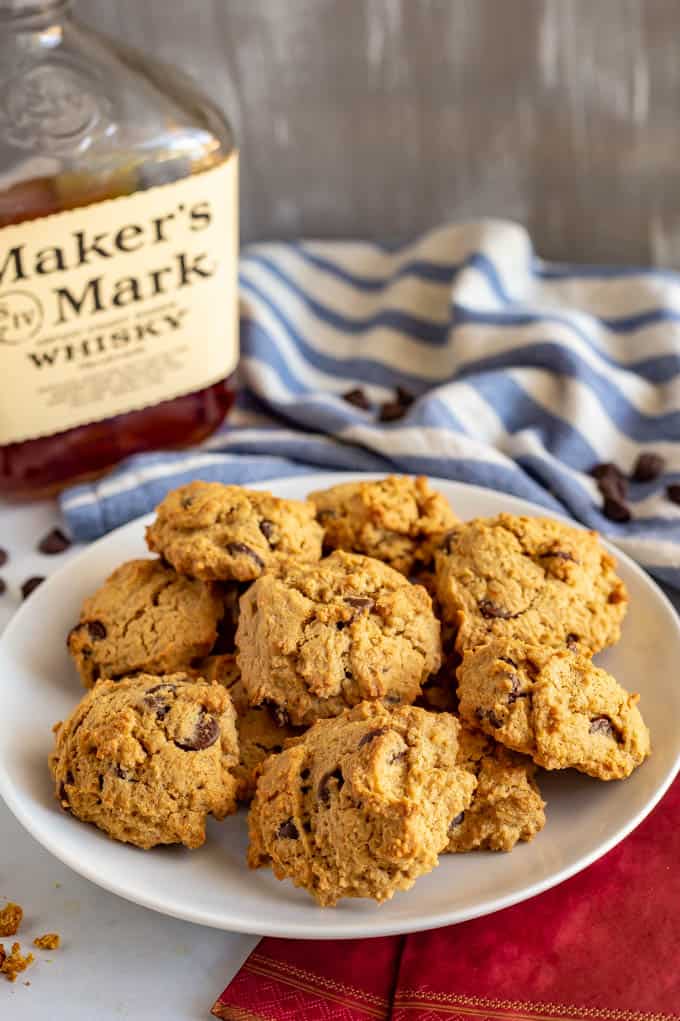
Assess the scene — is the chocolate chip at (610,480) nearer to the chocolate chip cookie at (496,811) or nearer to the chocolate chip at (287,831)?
the chocolate chip cookie at (496,811)

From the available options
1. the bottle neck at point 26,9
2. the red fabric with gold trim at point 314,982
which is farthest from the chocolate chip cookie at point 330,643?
the bottle neck at point 26,9

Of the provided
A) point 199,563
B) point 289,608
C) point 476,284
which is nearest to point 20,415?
point 199,563

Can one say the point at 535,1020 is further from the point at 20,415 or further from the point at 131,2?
the point at 131,2

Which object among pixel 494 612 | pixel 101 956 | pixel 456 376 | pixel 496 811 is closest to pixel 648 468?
pixel 456 376

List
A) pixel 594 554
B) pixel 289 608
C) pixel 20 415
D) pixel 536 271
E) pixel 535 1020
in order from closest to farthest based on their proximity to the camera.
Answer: pixel 535 1020 → pixel 289 608 → pixel 594 554 → pixel 20 415 → pixel 536 271

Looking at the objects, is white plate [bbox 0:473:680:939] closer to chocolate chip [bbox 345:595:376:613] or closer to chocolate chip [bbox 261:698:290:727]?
chocolate chip [bbox 261:698:290:727]

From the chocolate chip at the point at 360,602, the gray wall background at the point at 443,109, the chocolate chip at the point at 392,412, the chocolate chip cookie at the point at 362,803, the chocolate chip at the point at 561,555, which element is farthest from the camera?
the gray wall background at the point at 443,109

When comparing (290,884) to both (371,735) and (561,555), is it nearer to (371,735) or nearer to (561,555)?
(371,735)

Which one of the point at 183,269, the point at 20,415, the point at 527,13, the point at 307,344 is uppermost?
the point at 527,13
